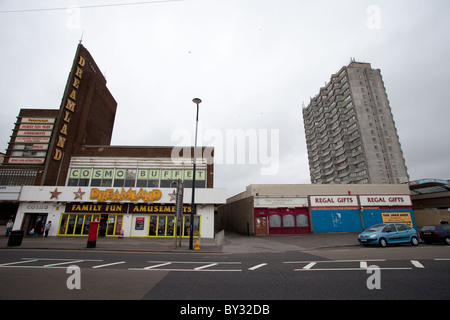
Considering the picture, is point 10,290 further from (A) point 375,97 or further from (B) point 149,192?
(A) point 375,97

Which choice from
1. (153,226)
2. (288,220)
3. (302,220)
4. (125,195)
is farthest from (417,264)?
(125,195)

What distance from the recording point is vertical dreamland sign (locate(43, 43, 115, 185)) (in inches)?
882

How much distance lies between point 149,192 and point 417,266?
769 inches

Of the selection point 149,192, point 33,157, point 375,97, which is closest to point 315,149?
point 375,97

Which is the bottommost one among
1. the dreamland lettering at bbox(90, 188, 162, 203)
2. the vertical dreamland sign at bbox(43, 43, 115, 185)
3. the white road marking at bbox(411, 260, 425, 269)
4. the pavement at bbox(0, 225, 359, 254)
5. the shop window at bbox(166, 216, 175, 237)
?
the pavement at bbox(0, 225, 359, 254)

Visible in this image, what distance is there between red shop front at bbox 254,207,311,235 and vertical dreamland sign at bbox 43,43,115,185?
23.0m

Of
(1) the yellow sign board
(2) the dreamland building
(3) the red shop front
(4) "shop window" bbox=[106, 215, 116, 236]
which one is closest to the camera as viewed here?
(4) "shop window" bbox=[106, 215, 116, 236]

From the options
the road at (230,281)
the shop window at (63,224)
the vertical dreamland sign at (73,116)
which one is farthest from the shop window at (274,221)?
the vertical dreamland sign at (73,116)

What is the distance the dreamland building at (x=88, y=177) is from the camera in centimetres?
2031

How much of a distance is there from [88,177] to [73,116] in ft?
26.0

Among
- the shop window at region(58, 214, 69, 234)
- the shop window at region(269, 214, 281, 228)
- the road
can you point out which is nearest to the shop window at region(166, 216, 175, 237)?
the shop window at region(58, 214, 69, 234)

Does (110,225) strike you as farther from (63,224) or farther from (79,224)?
(63,224)

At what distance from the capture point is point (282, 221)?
24312 millimetres

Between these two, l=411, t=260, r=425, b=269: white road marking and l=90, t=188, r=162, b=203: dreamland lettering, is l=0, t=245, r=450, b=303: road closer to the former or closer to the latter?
l=411, t=260, r=425, b=269: white road marking
